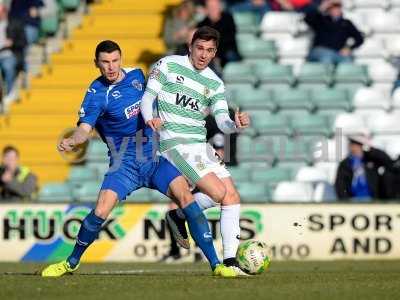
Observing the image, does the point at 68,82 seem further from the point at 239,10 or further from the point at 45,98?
the point at 239,10

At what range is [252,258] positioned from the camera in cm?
1157

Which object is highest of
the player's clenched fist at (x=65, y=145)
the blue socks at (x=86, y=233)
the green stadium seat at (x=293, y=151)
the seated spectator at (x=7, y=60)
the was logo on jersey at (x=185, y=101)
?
the seated spectator at (x=7, y=60)

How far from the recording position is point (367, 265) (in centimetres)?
1545

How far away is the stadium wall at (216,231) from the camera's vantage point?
16641mm

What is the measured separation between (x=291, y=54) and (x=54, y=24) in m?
4.20

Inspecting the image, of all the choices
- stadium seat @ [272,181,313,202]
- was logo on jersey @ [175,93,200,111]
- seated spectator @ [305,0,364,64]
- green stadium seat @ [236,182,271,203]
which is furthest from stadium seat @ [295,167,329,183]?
was logo on jersey @ [175,93,200,111]

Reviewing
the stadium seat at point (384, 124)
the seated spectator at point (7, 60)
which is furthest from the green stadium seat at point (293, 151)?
the seated spectator at point (7, 60)

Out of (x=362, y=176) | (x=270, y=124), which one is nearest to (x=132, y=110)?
(x=362, y=176)

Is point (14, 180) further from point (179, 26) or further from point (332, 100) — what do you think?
point (332, 100)

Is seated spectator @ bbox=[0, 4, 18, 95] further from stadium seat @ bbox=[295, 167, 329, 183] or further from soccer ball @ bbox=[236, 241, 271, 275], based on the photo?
soccer ball @ bbox=[236, 241, 271, 275]

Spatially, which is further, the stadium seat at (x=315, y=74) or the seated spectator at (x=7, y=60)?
the seated spectator at (x=7, y=60)

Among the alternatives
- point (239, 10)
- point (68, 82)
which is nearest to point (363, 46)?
point (239, 10)

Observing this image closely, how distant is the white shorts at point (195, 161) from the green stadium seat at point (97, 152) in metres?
7.18

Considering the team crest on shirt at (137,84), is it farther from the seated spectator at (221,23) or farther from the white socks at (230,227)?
the seated spectator at (221,23)
